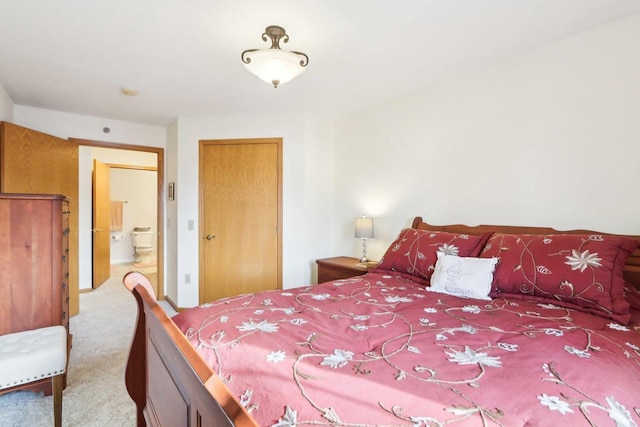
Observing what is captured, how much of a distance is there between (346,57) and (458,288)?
69.0 inches

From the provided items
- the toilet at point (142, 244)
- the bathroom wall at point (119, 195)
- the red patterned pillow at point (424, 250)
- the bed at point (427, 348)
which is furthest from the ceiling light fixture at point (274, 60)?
the toilet at point (142, 244)

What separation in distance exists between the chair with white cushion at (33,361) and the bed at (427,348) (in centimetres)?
66

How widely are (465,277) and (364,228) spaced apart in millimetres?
1405

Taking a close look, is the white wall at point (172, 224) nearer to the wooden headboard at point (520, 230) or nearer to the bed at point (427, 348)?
the bed at point (427, 348)

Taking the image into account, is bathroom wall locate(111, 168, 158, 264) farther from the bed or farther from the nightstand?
the bed

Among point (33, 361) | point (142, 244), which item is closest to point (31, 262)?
point (33, 361)

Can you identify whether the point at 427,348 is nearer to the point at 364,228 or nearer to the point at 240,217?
the point at 364,228

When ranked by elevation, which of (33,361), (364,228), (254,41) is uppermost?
(254,41)

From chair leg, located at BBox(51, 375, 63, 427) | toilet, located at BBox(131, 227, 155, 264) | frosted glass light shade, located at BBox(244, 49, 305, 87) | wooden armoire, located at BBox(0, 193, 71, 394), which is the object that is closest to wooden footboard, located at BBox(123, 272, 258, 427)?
chair leg, located at BBox(51, 375, 63, 427)

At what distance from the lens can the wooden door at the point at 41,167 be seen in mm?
2924

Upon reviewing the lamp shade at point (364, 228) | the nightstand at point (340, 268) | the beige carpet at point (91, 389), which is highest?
the lamp shade at point (364, 228)

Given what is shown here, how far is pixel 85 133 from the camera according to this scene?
3.83 meters

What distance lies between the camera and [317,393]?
0.79 meters

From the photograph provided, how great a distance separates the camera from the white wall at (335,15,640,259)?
1.88 metres
